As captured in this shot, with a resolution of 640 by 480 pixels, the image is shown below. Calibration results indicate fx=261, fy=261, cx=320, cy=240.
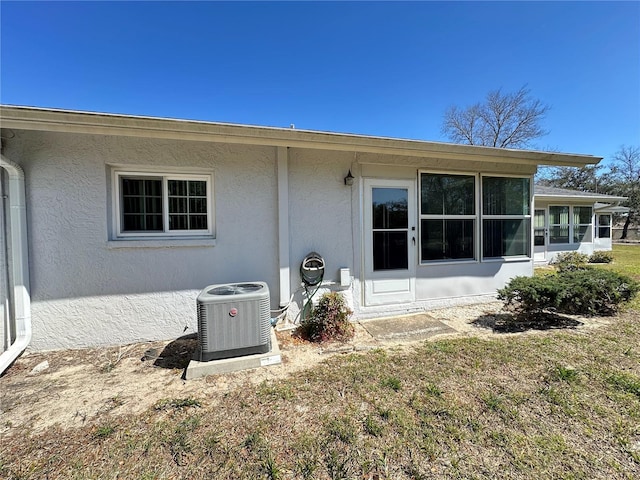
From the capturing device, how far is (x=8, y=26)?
365 centimetres

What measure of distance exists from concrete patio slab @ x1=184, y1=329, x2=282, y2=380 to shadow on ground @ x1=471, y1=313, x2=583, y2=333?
321cm

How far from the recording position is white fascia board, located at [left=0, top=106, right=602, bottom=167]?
8.95ft

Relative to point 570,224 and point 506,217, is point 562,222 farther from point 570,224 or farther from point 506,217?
point 506,217

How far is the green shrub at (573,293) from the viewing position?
12.8 feet

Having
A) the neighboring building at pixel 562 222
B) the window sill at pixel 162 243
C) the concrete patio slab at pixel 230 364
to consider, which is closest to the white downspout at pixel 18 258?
the window sill at pixel 162 243

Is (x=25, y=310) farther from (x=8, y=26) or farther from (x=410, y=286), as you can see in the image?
(x=410, y=286)

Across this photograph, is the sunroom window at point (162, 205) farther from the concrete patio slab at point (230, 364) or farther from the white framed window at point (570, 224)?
the white framed window at point (570, 224)

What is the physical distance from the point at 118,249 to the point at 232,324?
1.94 m

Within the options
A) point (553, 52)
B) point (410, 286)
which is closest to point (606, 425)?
point (410, 286)

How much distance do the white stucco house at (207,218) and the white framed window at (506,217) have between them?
0.08 metres

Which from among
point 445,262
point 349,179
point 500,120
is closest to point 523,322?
point 445,262

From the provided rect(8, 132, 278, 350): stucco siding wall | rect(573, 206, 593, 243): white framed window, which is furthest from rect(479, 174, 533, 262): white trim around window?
rect(573, 206, 593, 243): white framed window

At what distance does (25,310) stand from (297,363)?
3.31 metres

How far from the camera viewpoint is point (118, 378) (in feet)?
8.88
